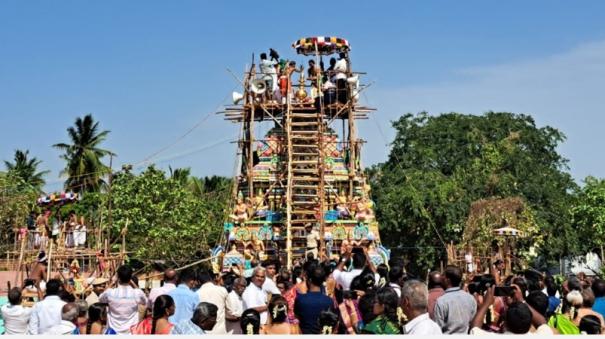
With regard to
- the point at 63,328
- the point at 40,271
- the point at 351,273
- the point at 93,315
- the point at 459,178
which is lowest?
the point at 63,328

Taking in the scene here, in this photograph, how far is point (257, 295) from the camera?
9617 millimetres

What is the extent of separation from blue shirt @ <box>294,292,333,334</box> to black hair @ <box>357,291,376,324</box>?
0.68m

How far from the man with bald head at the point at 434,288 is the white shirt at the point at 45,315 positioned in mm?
3818

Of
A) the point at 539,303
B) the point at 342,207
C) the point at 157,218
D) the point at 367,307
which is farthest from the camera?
the point at 157,218

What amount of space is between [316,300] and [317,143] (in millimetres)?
18849

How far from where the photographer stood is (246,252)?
2469 cm

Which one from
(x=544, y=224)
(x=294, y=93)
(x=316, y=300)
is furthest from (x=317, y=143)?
(x=316, y=300)

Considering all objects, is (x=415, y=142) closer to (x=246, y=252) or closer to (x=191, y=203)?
(x=191, y=203)

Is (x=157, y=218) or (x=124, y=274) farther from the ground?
(x=157, y=218)

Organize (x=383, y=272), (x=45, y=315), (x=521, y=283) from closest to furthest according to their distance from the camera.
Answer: (x=45, y=315) < (x=521, y=283) < (x=383, y=272)

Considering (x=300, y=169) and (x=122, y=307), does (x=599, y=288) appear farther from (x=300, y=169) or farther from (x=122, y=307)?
(x=300, y=169)

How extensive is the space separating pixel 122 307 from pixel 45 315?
970 millimetres

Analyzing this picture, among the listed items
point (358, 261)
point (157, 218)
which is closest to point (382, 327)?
point (358, 261)

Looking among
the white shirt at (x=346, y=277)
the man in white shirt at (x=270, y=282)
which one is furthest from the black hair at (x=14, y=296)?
the white shirt at (x=346, y=277)
